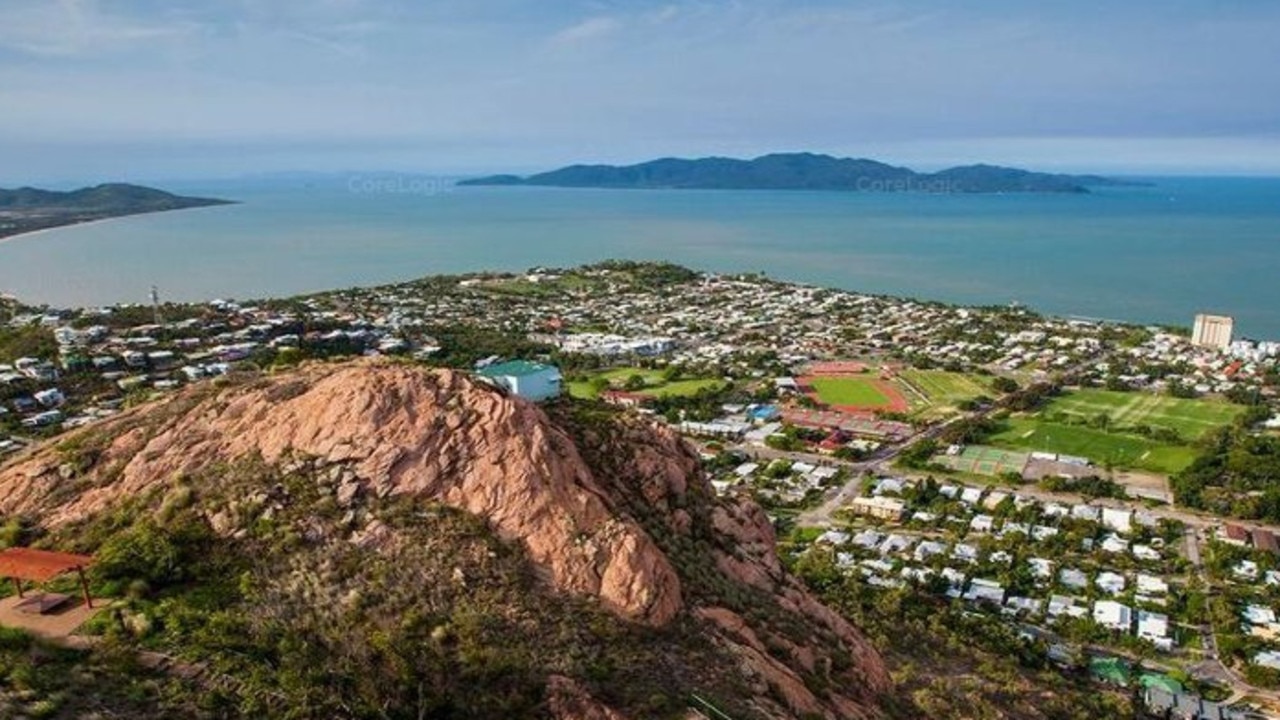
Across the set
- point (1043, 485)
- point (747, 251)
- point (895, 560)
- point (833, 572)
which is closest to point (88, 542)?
point (833, 572)

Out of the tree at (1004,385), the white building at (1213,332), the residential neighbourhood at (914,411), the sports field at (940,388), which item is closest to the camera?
the residential neighbourhood at (914,411)

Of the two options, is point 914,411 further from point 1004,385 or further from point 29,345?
point 29,345

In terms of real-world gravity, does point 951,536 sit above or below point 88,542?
below

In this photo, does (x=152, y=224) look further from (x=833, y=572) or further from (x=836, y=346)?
(x=833, y=572)

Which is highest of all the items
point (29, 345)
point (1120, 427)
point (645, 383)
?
point (29, 345)

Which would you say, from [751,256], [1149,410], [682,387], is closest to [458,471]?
[682,387]

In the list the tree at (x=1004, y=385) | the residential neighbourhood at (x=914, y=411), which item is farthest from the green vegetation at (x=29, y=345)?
the tree at (x=1004, y=385)

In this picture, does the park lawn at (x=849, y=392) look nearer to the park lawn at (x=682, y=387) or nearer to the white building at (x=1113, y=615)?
the park lawn at (x=682, y=387)
